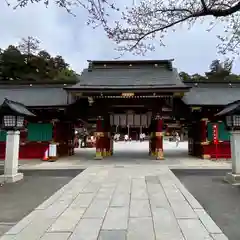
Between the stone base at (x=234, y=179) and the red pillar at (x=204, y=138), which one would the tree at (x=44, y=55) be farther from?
the stone base at (x=234, y=179)

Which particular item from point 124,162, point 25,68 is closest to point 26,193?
→ point 124,162

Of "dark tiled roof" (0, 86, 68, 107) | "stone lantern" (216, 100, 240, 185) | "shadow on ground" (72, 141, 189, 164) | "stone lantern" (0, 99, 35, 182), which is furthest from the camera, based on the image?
"dark tiled roof" (0, 86, 68, 107)

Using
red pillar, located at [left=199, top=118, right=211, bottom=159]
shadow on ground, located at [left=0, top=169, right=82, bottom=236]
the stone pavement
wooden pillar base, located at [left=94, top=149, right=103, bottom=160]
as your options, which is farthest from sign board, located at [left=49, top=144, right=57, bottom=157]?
red pillar, located at [left=199, top=118, right=211, bottom=159]

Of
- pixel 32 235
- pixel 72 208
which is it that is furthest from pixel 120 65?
pixel 32 235

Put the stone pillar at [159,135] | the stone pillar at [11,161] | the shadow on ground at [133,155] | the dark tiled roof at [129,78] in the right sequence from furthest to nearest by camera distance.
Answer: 1. the shadow on ground at [133,155]
2. the stone pillar at [159,135]
3. the dark tiled roof at [129,78]
4. the stone pillar at [11,161]

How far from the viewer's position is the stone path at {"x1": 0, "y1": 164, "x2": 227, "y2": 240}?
4.38 metres

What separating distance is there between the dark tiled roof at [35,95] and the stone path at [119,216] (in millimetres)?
10010

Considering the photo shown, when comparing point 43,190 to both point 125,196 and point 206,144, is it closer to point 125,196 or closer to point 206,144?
point 125,196

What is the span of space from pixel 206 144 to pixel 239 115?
315 inches

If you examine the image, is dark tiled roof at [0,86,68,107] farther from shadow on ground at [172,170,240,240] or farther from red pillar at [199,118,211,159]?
shadow on ground at [172,170,240,240]

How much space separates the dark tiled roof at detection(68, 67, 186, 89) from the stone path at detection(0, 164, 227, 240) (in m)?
8.29

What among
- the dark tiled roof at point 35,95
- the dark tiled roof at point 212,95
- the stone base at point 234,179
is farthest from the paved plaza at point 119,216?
the dark tiled roof at point 35,95

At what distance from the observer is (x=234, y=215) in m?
5.49

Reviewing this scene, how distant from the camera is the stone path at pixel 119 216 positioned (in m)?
4.38
